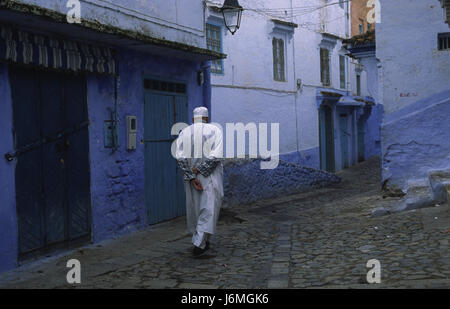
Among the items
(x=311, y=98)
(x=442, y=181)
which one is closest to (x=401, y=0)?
(x=442, y=181)

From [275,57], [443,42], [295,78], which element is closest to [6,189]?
[443,42]

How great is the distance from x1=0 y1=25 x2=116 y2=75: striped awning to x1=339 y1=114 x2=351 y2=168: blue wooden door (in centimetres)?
1519

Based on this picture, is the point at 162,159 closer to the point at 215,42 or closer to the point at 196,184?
the point at 196,184

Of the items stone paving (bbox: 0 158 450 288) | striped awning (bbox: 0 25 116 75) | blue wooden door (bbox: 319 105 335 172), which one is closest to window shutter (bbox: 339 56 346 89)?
blue wooden door (bbox: 319 105 335 172)

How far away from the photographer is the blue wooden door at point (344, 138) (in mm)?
21656

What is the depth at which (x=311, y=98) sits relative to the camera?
62.0 feet

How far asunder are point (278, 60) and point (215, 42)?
377cm

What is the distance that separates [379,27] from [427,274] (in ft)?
26.0

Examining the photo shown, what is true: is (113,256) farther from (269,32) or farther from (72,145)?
(269,32)

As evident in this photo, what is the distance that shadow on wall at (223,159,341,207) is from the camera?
11.2 meters

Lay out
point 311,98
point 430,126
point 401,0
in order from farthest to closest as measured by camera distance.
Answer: point 311,98 → point 401,0 → point 430,126

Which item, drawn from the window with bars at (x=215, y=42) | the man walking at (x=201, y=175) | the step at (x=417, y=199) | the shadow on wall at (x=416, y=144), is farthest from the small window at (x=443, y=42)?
the man walking at (x=201, y=175)

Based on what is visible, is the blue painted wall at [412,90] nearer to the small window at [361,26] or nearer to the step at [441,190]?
the step at [441,190]

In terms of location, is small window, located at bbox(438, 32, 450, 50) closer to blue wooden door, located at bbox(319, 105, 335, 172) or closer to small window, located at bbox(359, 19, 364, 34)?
blue wooden door, located at bbox(319, 105, 335, 172)
